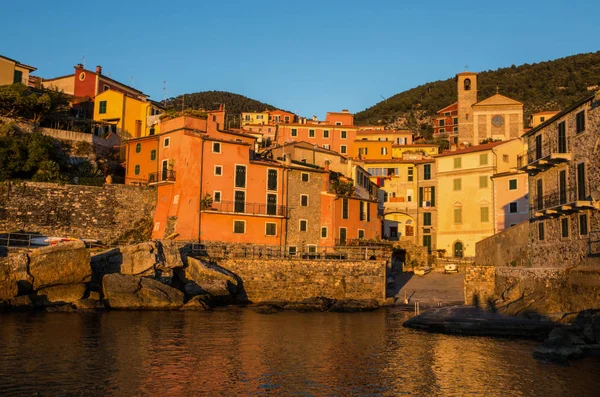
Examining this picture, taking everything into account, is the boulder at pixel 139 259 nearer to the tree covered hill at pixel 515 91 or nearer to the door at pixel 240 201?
the door at pixel 240 201

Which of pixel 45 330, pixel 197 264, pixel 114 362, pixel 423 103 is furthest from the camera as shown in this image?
pixel 423 103

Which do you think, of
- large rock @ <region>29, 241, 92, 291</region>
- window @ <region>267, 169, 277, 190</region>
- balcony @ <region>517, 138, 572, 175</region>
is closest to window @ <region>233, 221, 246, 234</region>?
window @ <region>267, 169, 277, 190</region>

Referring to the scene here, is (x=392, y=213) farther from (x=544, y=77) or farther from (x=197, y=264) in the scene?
(x=544, y=77)

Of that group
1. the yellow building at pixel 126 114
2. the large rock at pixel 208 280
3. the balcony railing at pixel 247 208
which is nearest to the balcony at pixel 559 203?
the large rock at pixel 208 280

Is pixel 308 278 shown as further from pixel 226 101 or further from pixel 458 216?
pixel 226 101

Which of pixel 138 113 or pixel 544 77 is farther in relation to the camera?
pixel 544 77

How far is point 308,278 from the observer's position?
4416 centimetres

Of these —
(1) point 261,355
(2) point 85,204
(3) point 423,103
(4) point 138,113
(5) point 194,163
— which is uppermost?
(3) point 423,103

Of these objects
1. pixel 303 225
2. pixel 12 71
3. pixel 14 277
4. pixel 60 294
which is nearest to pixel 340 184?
pixel 303 225

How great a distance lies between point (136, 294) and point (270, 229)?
14.9 m

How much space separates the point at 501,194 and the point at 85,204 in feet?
128

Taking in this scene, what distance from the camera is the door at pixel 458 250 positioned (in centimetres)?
6008

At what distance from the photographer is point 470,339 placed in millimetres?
28531

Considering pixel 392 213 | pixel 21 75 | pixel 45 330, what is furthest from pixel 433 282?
pixel 21 75
